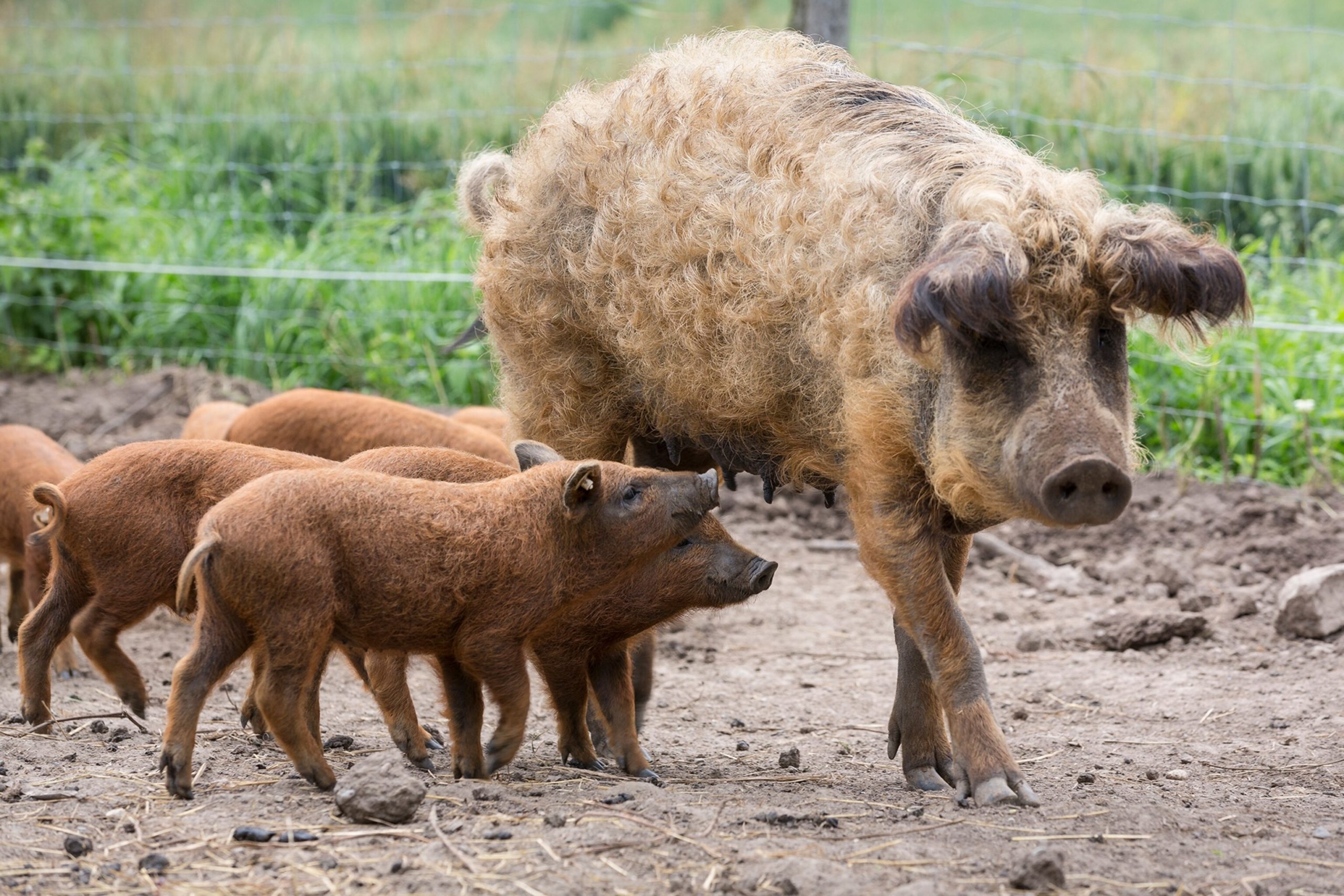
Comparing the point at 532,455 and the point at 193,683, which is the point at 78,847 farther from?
the point at 532,455

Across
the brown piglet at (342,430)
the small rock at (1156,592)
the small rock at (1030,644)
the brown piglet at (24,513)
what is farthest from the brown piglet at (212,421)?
the small rock at (1156,592)

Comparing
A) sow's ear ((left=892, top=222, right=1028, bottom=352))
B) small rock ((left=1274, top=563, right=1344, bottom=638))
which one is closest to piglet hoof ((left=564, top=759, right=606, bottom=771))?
sow's ear ((left=892, top=222, right=1028, bottom=352))

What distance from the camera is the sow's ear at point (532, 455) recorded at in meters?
4.83

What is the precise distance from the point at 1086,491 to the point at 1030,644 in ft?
9.75

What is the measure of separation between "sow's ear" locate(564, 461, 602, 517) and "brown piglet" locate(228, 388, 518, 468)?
6.32ft

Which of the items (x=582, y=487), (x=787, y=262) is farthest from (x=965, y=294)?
(x=582, y=487)

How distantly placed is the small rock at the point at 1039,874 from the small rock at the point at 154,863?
1938 mm

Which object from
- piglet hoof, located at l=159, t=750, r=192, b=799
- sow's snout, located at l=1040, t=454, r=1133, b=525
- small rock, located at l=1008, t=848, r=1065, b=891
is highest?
sow's snout, located at l=1040, t=454, r=1133, b=525

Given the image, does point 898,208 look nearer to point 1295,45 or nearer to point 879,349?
point 879,349

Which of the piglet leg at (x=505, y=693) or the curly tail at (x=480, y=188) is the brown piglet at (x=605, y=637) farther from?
the curly tail at (x=480, y=188)

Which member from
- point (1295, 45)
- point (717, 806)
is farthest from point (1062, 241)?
point (1295, 45)

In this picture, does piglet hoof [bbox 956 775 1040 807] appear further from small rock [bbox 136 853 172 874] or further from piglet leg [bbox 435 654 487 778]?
small rock [bbox 136 853 172 874]

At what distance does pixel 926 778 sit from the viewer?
4.59 m

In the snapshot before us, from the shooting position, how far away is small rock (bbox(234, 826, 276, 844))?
12.1ft
